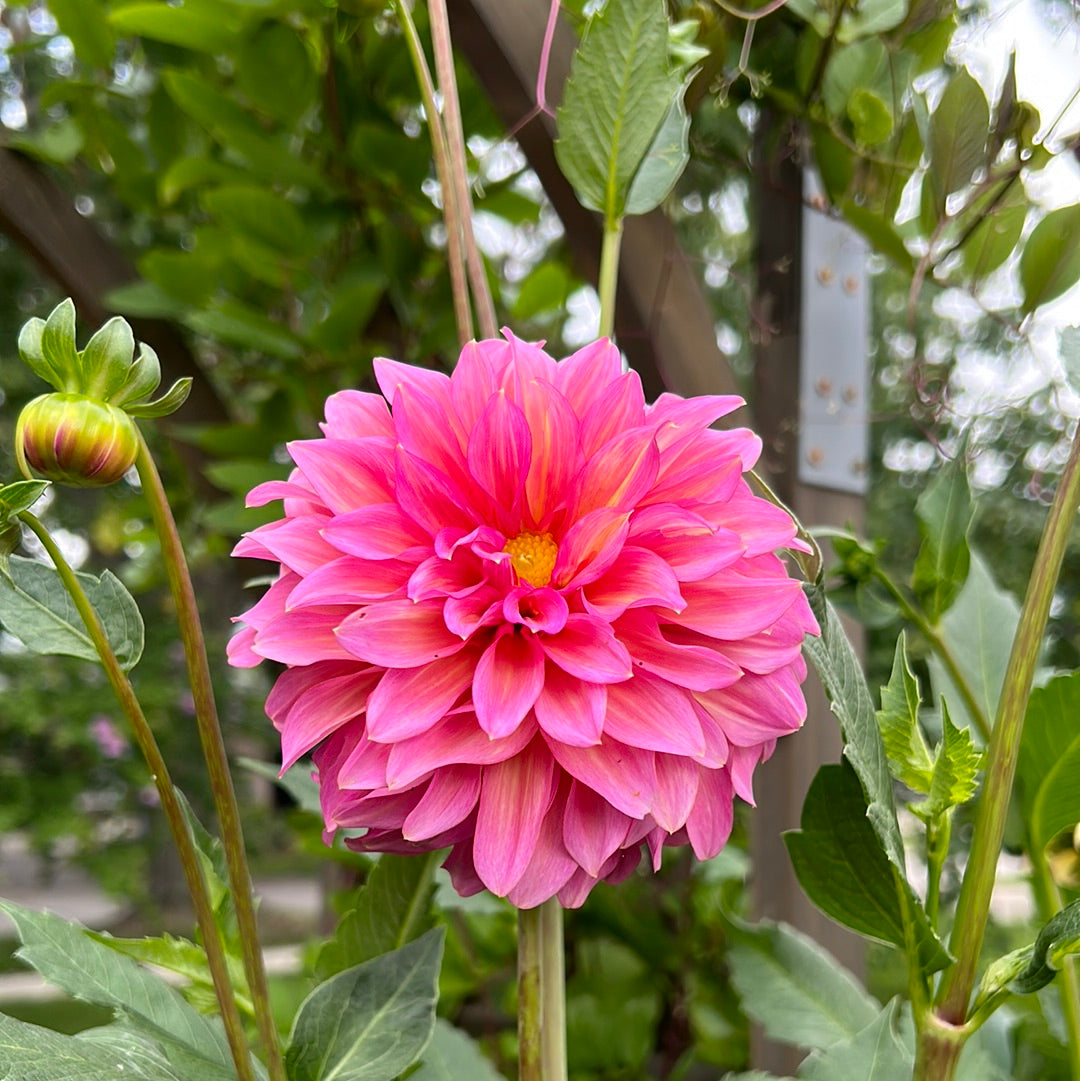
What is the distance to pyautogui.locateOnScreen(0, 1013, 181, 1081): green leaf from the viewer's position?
0.64ft

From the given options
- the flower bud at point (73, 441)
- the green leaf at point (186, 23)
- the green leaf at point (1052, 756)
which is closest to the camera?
the flower bud at point (73, 441)

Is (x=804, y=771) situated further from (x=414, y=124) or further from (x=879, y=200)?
(x=414, y=124)

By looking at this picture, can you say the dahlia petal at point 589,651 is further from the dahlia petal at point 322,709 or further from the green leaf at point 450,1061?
the green leaf at point 450,1061

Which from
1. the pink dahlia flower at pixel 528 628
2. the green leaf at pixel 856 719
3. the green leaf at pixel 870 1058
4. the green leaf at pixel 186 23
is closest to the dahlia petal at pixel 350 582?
the pink dahlia flower at pixel 528 628

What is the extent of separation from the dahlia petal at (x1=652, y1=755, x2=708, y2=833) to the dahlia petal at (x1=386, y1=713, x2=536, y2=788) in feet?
0.10

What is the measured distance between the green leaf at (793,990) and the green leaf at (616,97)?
28 centimetres

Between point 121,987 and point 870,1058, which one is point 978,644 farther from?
point 121,987

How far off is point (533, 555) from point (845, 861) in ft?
0.43

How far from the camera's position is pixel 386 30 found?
563mm

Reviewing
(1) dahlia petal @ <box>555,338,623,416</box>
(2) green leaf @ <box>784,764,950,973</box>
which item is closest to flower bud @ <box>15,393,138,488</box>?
(1) dahlia petal @ <box>555,338,623,416</box>

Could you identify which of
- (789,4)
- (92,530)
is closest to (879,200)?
(789,4)

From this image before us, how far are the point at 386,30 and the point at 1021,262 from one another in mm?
390

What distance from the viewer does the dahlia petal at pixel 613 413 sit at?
0.73 ft

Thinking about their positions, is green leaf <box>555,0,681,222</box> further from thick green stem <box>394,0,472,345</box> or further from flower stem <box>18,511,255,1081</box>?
flower stem <box>18,511,255,1081</box>
